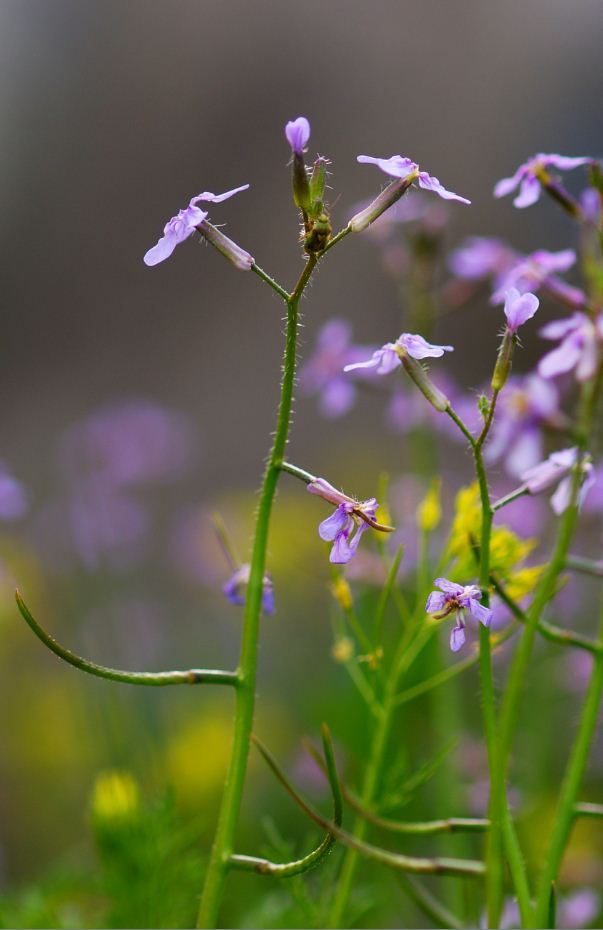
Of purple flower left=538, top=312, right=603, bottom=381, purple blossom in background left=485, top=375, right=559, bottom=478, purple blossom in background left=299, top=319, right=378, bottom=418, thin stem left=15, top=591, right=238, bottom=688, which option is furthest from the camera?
purple blossom in background left=299, top=319, right=378, bottom=418

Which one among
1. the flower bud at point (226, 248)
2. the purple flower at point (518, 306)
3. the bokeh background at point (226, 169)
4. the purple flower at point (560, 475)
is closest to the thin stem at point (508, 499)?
the purple flower at point (560, 475)

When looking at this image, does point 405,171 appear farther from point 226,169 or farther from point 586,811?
point 226,169

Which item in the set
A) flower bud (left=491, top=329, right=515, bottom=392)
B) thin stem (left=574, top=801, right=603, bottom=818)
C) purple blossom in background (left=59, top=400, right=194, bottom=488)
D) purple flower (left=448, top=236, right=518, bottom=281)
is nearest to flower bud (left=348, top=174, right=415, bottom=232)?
flower bud (left=491, top=329, right=515, bottom=392)

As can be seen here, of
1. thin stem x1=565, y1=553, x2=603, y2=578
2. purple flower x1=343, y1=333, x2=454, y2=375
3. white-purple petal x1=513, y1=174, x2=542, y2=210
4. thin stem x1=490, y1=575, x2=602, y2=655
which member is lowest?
thin stem x1=490, y1=575, x2=602, y2=655

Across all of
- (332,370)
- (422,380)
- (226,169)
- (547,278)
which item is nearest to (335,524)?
(422,380)

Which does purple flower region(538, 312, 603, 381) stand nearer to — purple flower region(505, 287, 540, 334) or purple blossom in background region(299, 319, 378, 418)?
purple flower region(505, 287, 540, 334)

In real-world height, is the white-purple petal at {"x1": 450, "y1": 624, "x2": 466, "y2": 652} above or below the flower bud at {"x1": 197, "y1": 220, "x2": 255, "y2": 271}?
below

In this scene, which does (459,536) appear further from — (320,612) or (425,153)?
(425,153)
